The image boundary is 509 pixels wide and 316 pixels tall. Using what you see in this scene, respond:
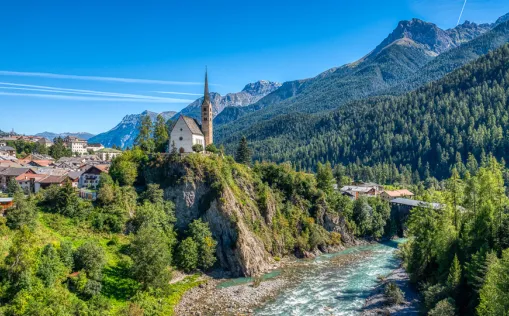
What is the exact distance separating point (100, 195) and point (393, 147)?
158103 millimetres

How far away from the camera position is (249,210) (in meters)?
73.4

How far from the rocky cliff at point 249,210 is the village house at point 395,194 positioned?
34091 mm

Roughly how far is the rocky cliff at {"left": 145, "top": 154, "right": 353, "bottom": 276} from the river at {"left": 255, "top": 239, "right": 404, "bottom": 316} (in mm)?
6585

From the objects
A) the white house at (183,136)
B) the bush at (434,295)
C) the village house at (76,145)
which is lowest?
the bush at (434,295)

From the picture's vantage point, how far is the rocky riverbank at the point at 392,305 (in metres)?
47.0

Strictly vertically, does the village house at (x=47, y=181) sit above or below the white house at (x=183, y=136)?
below

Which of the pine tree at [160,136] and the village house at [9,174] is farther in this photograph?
the pine tree at [160,136]

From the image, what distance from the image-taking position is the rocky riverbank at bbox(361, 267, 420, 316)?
47031 millimetres

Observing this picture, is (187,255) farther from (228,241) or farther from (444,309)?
(444,309)

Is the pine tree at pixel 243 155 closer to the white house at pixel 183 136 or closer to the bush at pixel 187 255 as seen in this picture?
the white house at pixel 183 136

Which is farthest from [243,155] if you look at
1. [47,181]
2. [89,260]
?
[89,260]

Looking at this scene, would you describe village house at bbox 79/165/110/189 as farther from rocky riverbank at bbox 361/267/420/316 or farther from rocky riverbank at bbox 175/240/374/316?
rocky riverbank at bbox 361/267/420/316

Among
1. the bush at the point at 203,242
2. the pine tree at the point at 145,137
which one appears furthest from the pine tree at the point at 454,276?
the pine tree at the point at 145,137

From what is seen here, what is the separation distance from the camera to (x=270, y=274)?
63.9m
